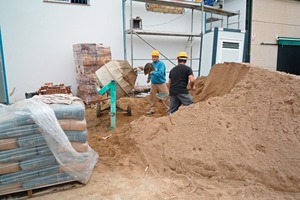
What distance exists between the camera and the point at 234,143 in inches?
126

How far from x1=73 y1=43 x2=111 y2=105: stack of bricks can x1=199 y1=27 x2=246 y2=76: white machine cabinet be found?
3.05 metres

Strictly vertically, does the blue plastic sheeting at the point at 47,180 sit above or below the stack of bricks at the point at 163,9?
below

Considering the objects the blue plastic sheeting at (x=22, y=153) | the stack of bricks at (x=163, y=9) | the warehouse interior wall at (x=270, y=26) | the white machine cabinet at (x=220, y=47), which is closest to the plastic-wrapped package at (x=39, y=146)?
the blue plastic sheeting at (x=22, y=153)

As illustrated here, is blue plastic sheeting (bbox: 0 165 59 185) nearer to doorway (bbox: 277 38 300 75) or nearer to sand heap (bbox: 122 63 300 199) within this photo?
sand heap (bbox: 122 63 300 199)

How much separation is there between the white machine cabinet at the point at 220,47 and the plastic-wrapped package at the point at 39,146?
5119 mm

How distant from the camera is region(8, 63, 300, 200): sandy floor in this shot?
2.72 m

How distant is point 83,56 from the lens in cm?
698

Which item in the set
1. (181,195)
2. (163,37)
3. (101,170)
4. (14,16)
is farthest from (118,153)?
(163,37)

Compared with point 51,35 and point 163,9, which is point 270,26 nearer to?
→ point 163,9

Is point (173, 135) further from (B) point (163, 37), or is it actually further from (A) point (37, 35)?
(B) point (163, 37)

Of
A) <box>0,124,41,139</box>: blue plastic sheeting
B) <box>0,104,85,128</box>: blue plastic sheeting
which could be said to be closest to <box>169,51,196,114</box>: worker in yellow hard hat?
<box>0,104,85,128</box>: blue plastic sheeting

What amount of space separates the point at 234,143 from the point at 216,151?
0.29 metres

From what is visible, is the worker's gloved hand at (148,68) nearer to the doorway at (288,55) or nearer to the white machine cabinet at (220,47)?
the white machine cabinet at (220,47)

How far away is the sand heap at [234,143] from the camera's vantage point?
2774 millimetres
